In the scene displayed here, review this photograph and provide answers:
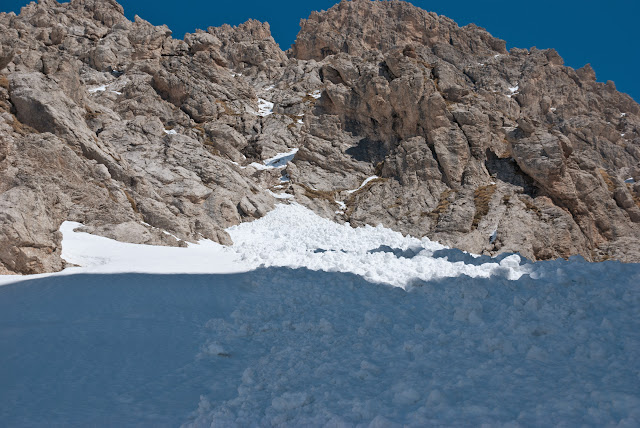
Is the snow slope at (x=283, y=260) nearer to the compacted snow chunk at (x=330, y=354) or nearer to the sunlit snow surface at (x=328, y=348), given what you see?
the sunlit snow surface at (x=328, y=348)

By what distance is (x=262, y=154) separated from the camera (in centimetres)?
4669

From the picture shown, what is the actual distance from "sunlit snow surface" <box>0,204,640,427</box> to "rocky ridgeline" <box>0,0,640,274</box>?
453 centimetres

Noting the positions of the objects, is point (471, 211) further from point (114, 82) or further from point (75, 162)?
point (114, 82)

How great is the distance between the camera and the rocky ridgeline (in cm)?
1745

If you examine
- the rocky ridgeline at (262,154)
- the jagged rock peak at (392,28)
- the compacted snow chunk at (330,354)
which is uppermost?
the jagged rock peak at (392,28)

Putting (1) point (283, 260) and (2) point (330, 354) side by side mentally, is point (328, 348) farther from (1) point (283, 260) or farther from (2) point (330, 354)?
(1) point (283, 260)

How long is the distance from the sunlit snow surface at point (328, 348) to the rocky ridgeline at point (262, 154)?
453 centimetres

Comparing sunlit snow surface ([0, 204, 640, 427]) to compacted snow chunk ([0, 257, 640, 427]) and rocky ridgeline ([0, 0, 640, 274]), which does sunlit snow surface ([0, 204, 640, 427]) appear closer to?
compacted snow chunk ([0, 257, 640, 427])

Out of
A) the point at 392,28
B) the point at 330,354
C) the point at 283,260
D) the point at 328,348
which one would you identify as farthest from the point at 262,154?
the point at 392,28

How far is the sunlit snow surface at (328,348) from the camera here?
4645 mm

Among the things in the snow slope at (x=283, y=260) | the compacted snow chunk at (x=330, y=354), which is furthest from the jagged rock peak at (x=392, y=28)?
the compacted snow chunk at (x=330, y=354)

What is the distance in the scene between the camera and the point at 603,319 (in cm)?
620

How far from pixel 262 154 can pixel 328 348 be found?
41.8 meters

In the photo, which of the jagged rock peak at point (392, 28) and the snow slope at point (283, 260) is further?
the jagged rock peak at point (392, 28)
